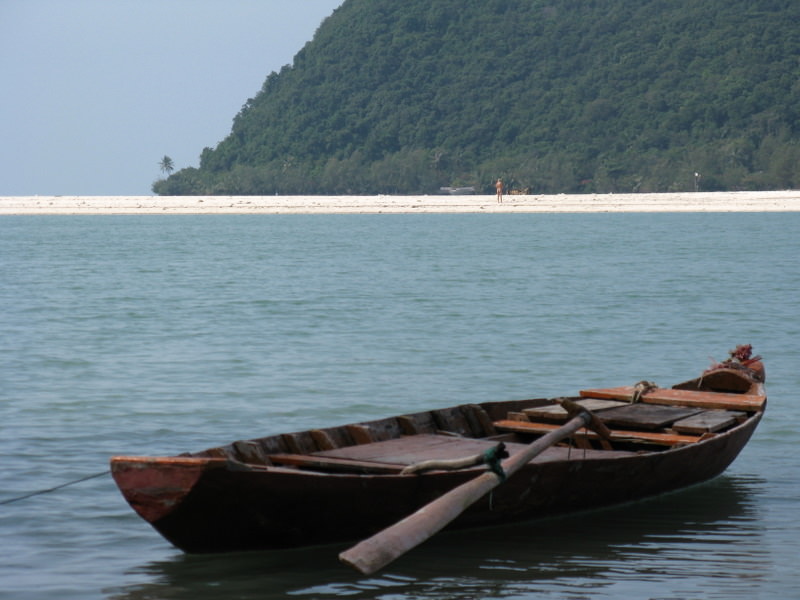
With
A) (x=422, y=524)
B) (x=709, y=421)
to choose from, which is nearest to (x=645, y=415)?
(x=709, y=421)

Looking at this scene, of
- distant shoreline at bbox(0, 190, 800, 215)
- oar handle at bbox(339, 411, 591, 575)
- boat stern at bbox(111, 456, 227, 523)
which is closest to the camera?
oar handle at bbox(339, 411, 591, 575)

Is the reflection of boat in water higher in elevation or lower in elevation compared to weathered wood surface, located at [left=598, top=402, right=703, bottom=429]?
lower

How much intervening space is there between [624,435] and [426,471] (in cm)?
258

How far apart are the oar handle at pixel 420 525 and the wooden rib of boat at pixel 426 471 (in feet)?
1.33

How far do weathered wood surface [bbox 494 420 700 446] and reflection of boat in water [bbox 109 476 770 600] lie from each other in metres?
0.63

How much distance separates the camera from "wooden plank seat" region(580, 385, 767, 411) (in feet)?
35.0

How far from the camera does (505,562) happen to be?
26.5 feet

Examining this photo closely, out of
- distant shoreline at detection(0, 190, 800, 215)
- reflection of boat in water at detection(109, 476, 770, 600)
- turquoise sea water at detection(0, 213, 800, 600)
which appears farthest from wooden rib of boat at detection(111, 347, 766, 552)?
distant shoreline at detection(0, 190, 800, 215)

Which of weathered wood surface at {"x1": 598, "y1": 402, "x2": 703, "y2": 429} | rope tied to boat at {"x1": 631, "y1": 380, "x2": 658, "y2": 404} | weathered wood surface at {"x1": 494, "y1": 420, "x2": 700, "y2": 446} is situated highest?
rope tied to boat at {"x1": 631, "y1": 380, "x2": 658, "y2": 404}

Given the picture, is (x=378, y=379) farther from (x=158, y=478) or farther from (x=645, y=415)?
(x=158, y=478)

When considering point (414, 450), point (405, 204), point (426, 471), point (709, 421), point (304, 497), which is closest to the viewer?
point (304, 497)

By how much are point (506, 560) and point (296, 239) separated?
5116cm

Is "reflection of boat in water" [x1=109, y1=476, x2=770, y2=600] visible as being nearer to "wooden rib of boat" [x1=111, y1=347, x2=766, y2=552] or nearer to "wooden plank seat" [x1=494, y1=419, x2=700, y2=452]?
"wooden rib of boat" [x1=111, y1=347, x2=766, y2=552]

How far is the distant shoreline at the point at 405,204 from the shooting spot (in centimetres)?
7631
